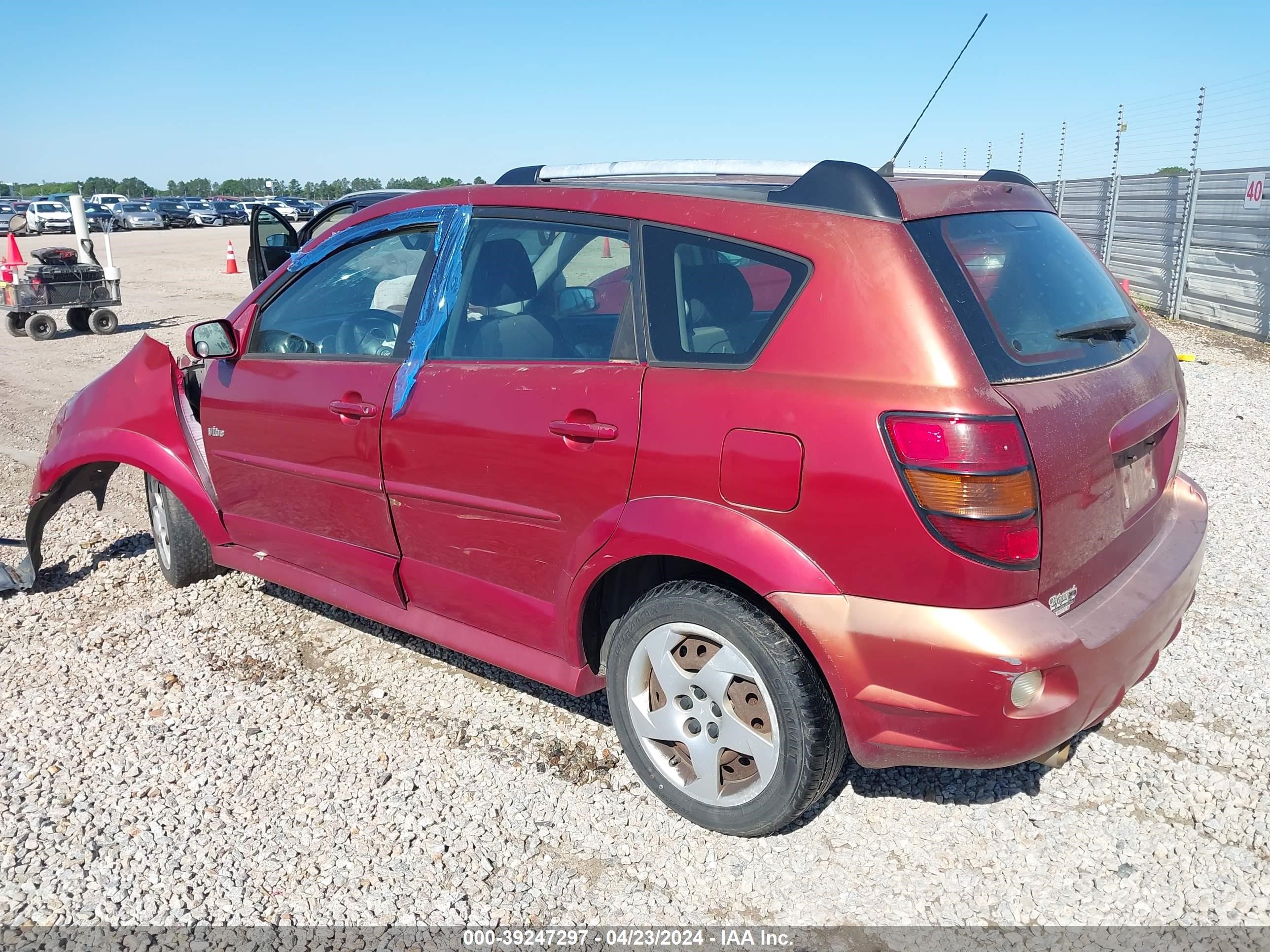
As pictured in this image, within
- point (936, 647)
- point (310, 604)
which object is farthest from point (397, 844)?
point (310, 604)

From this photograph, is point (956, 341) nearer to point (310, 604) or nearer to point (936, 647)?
point (936, 647)

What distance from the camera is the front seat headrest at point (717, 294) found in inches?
102

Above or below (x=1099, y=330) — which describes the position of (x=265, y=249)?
above

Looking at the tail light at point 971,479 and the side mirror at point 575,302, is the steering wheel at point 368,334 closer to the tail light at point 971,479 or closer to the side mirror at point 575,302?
the side mirror at point 575,302

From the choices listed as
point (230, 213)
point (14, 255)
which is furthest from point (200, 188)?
point (14, 255)

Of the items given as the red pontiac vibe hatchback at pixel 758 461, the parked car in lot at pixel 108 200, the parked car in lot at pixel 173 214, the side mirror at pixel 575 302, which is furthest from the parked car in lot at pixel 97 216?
the side mirror at pixel 575 302

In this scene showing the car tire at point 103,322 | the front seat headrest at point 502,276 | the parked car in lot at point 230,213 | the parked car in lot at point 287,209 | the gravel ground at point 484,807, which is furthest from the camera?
the parked car in lot at point 230,213

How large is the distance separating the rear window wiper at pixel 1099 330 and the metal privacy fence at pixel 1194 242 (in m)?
10.7

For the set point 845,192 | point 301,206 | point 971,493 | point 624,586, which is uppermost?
point 301,206

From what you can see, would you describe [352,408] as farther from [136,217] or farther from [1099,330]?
[136,217]

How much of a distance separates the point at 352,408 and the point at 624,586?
118cm

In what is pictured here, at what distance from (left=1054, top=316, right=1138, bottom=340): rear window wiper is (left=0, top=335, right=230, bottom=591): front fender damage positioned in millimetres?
3414

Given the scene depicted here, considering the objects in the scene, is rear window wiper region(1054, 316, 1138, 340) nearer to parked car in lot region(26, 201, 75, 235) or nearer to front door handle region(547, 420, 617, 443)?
front door handle region(547, 420, 617, 443)

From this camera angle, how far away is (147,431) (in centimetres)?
416
